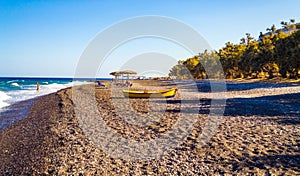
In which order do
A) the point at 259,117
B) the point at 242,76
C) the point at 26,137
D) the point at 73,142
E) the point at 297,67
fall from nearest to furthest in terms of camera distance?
1. the point at 73,142
2. the point at 26,137
3. the point at 259,117
4. the point at 297,67
5. the point at 242,76

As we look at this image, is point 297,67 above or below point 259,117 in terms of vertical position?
above

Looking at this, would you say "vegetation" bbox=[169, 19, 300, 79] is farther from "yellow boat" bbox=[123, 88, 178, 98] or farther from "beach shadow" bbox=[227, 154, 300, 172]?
Result: "beach shadow" bbox=[227, 154, 300, 172]

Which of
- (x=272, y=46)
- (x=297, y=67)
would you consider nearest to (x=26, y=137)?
(x=297, y=67)

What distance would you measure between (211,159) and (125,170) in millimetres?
2314

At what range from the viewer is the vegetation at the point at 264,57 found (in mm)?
33594

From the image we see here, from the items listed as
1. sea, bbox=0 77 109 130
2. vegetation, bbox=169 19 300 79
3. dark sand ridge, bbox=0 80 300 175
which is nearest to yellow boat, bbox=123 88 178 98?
sea, bbox=0 77 109 130

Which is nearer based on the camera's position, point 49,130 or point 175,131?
point 175,131

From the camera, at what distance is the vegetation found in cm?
3359

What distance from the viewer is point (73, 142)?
352 inches

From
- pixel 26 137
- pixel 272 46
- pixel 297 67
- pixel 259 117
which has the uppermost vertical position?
pixel 272 46

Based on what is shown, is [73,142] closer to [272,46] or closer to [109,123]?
[109,123]

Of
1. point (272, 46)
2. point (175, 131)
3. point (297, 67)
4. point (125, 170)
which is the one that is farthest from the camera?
point (272, 46)

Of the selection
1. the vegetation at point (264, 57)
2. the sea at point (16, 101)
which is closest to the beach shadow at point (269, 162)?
the sea at point (16, 101)

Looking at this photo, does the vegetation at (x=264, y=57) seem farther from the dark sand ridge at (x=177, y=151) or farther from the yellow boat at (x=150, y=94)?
the dark sand ridge at (x=177, y=151)
